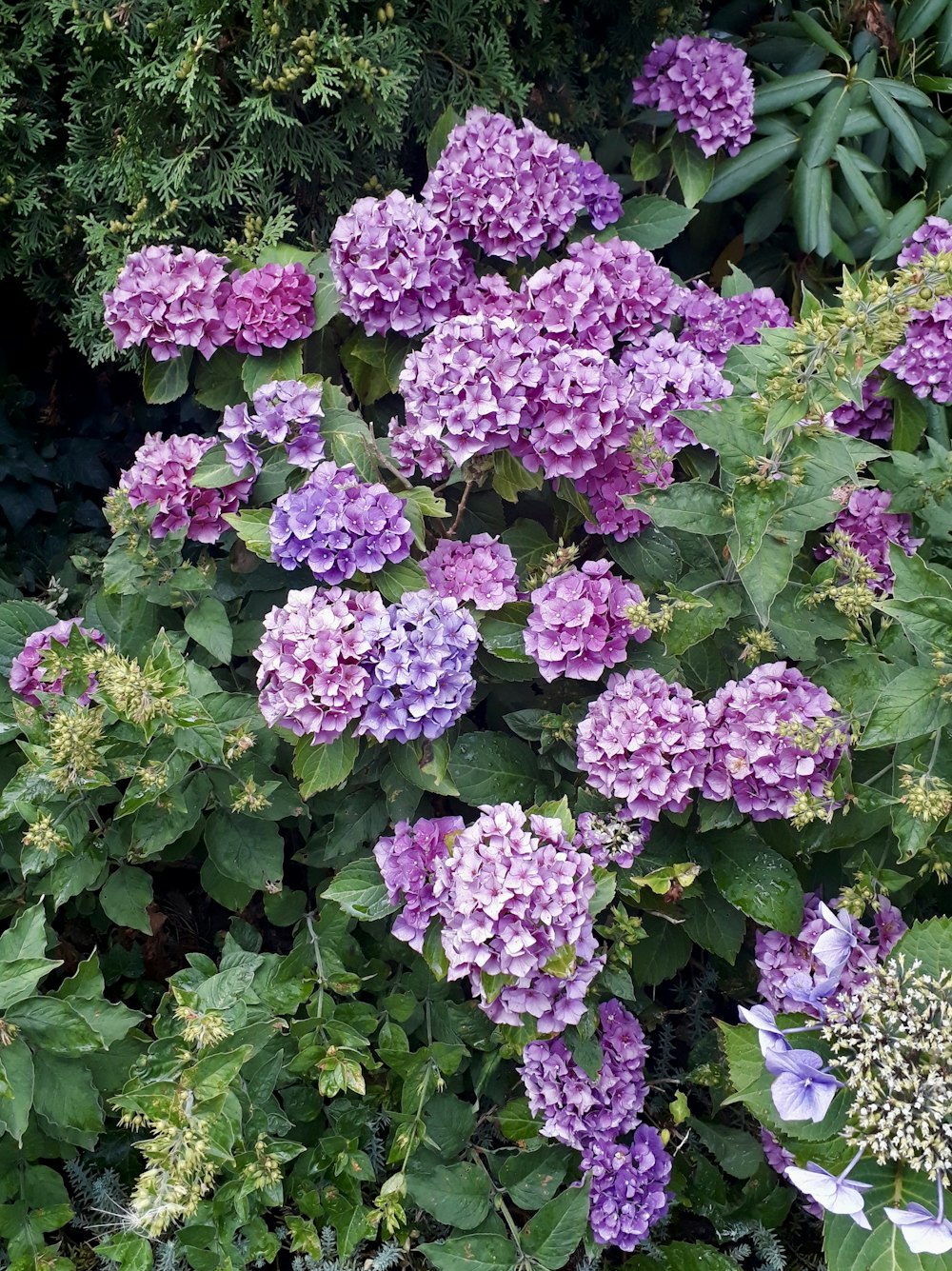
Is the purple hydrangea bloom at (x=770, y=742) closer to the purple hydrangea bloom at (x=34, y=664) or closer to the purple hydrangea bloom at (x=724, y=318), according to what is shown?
the purple hydrangea bloom at (x=724, y=318)

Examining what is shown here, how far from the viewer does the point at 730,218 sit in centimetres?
322

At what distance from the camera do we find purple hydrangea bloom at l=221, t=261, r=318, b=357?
83.4 inches

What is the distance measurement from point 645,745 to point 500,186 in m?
1.21

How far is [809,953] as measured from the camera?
1929 millimetres

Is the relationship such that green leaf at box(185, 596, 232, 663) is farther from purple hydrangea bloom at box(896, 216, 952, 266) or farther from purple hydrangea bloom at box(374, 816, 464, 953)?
purple hydrangea bloom at box(896, 216, 952, 266)

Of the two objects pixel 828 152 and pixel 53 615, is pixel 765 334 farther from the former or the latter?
pixel 53 615

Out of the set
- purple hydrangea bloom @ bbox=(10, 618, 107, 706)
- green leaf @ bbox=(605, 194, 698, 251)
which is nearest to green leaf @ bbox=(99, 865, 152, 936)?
purple hydrangea bloom @ bbox=(10, 618, 107, 706)

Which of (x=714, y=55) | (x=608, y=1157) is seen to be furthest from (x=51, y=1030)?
(x=714, y=55)

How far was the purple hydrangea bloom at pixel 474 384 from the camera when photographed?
1797 mm

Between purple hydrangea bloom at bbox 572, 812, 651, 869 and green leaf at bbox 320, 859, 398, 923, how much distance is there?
362mm

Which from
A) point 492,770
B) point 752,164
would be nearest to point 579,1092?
point 492,770

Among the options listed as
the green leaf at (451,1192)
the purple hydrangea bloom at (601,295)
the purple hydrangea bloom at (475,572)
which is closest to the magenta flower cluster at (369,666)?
the purple hydrangea bloom at (475,572)

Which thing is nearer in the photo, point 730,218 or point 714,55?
point 714,55

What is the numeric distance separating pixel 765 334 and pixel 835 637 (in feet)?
1.91
